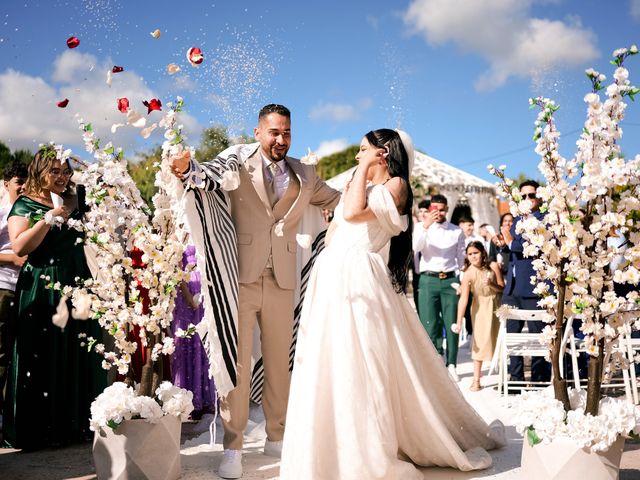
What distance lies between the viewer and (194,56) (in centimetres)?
284

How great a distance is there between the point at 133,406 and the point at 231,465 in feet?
2.20

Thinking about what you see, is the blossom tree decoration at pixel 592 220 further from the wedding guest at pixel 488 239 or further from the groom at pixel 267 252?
the wedding guest at pixel 488 239

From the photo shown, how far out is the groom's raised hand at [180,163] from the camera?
10.5 feet

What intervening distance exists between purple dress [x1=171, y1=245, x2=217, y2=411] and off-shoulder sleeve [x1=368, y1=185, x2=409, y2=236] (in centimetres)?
208

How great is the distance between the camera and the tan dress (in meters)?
6.54

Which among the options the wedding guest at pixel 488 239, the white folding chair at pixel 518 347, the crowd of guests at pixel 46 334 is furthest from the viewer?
the wedding guest at pixel 488 239

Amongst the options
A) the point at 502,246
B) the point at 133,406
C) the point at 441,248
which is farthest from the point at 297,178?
the point at 502,246

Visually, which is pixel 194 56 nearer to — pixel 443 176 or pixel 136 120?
pixel 136 120

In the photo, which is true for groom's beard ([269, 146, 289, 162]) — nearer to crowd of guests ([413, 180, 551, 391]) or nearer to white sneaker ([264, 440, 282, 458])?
white sneaker ([264, 440, 282, 458])

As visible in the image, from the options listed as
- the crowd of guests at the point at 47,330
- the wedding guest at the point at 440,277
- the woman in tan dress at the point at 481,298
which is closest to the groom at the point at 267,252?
the crowd of guests at the point at 47,330

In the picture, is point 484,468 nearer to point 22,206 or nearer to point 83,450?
point 83,450

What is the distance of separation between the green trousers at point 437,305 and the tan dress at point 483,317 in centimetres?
32

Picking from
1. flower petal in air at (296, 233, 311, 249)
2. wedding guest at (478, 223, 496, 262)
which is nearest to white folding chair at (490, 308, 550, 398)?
wedding guest at (478, 223, 496, 262)

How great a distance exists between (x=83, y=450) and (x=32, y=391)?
1.71 ft
